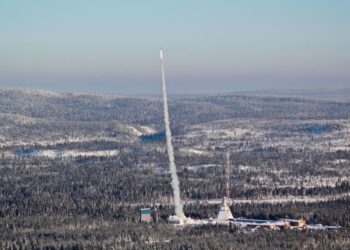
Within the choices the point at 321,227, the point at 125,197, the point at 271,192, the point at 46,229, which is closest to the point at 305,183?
the point at 271,192

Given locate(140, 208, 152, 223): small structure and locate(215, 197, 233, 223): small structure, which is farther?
locate(140, 208, 152, 223): small structure

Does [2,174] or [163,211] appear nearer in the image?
[163,211]

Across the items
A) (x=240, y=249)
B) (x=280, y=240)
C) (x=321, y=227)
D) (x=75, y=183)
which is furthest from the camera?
(x=75, y=183)

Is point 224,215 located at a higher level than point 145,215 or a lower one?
lower

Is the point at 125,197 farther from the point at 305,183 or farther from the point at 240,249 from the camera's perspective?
the point at 240,249

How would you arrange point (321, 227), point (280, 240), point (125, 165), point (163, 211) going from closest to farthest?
1. point (280, 240)
2. point (321, 227)
3. point (163, 211)
4. point (125, 165)

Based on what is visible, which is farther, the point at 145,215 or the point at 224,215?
the point at 145,215

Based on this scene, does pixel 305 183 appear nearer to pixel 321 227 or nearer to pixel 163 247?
pixel 321 227

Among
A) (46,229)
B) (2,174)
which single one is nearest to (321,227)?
(46,229)

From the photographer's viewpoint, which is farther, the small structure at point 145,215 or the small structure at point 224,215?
the small structure at point 145,215
